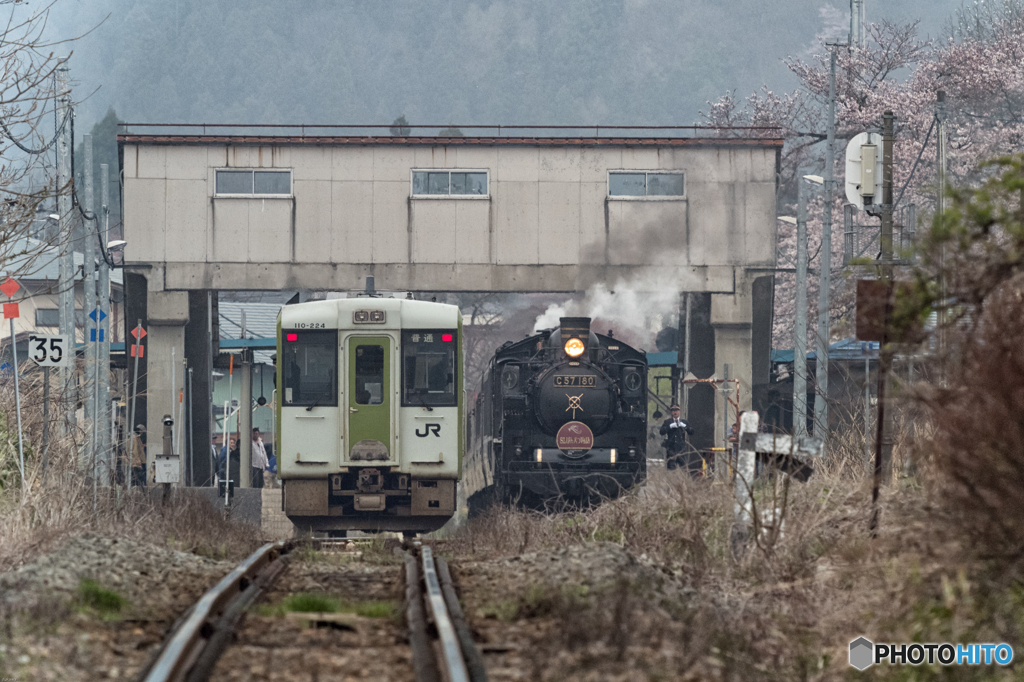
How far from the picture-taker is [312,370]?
1591cm

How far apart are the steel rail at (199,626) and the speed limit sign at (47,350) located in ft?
→ 20.7

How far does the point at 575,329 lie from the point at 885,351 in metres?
10.4

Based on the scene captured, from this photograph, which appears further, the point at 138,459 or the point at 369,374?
the point at 138,459

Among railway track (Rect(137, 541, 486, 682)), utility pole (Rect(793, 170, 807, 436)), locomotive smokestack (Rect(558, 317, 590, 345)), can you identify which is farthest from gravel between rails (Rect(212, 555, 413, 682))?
utility pole (Rect(793, 170, 807, 436))

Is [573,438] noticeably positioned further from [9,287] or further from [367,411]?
[9,287]

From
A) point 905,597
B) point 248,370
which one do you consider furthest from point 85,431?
point 905,597

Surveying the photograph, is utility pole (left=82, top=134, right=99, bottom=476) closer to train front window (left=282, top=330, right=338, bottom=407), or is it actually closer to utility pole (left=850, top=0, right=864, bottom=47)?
train front window (left=282, top=330, right=338, bottom=407)

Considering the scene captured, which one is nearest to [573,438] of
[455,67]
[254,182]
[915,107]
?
[254,182]

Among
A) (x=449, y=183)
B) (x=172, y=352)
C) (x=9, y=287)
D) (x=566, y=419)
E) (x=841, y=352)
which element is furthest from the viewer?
(x=449, y=183)

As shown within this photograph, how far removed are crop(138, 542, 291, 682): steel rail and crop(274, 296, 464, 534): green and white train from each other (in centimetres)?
571

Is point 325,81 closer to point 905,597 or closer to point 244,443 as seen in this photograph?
point 244,443

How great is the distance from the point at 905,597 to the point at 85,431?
13829 mm

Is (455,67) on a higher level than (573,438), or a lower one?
higher

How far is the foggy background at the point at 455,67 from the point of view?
6949 inches
